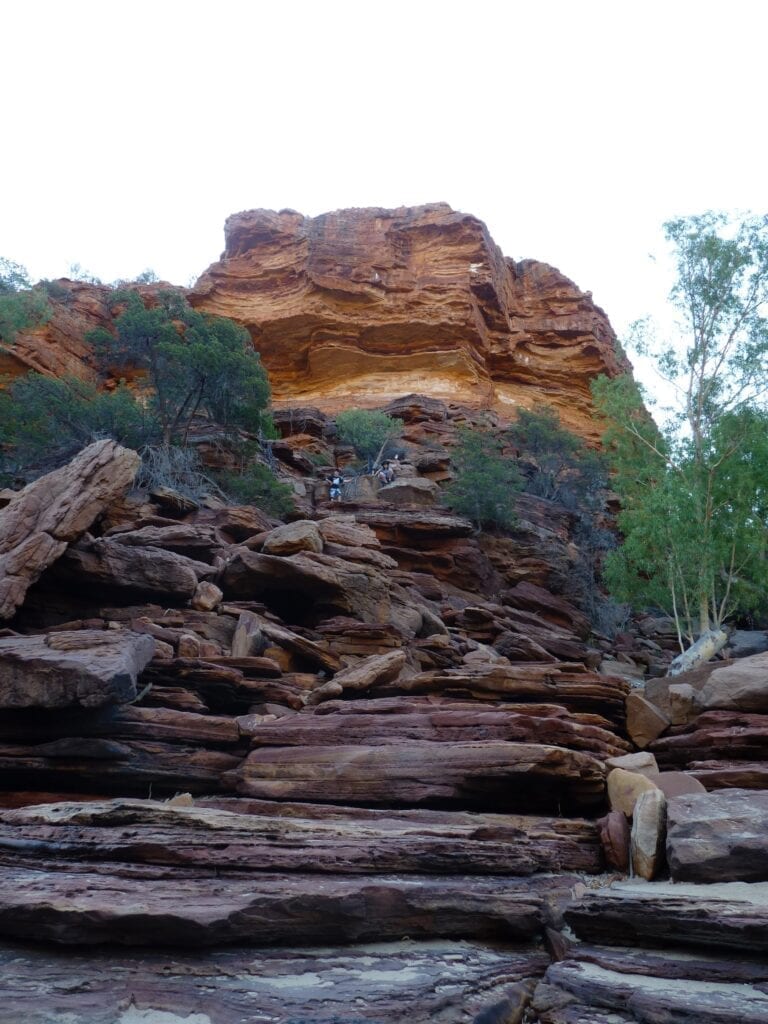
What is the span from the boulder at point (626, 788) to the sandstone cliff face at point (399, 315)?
34.7 metres

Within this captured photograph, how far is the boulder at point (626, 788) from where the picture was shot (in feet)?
23.7

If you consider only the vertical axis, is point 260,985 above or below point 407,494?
below

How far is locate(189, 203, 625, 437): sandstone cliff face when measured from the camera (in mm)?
43188

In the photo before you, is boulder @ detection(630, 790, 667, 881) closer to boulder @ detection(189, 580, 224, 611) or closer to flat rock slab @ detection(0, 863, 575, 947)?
flat rock slab @ detection(0, 863, 575, 947)

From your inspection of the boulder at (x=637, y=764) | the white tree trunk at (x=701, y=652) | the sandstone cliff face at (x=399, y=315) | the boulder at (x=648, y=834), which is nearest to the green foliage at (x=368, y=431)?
the sandstone cliff face at (x=399, y=315)

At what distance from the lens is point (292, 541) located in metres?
13.5

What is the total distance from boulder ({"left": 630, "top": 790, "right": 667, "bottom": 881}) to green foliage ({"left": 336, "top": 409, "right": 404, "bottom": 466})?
23598mm

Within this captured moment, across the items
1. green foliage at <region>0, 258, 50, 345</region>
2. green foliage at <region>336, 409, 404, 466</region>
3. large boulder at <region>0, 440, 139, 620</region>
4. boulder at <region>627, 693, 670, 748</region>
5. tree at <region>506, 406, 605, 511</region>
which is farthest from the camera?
tree at <region>506, 406, 605, 511</region>

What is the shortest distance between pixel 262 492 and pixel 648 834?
50.8 feet

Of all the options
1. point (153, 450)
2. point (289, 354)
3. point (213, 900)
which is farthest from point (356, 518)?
point (289, 354)

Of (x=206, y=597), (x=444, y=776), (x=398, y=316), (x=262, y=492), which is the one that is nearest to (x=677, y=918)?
(x=444, y=776)

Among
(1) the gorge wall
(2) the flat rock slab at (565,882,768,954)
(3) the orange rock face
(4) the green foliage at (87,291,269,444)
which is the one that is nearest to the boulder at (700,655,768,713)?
(2) the flat rock slab at (565,882,768,954)

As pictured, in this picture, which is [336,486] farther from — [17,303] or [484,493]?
[17,303]

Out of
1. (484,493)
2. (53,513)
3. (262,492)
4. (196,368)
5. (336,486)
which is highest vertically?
(196,368)
